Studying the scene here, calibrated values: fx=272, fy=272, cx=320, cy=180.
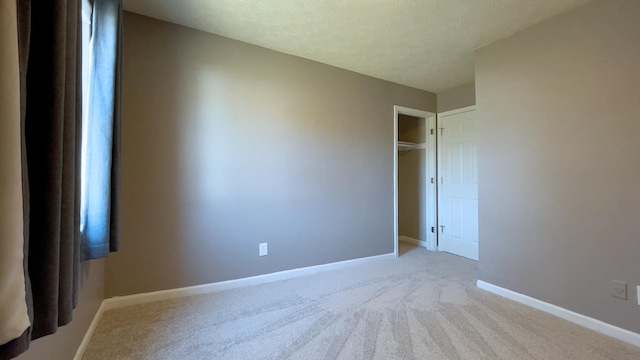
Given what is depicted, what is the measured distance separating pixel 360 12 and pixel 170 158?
1.99 m

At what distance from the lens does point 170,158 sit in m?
2.35

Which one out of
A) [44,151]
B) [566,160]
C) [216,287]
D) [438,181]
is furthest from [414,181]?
[44,151]

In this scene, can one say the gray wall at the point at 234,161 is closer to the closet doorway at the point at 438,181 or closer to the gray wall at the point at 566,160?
the closet doorway at the point at 438,181

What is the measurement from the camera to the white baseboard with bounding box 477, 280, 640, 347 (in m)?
1.77

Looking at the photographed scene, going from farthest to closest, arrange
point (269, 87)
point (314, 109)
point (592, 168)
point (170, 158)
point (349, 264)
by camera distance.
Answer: point (349, 264) → point (314, 109) → point (269, 87) → point (170, 158) → point (592, 168)

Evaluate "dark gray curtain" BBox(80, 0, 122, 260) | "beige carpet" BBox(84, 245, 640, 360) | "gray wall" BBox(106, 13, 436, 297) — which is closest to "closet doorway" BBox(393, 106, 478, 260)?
"gray wall" BBox(106, 13, 436, 297)

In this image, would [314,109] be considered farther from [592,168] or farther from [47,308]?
[47,308]

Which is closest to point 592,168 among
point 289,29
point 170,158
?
point 289,29

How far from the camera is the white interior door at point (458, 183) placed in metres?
3.58

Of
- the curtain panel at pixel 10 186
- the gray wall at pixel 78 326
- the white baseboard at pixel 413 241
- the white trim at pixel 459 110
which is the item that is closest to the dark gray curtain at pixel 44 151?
the curtain panel at pixel 10 186

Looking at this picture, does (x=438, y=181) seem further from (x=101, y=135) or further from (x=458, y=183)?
(x=101, y=135)

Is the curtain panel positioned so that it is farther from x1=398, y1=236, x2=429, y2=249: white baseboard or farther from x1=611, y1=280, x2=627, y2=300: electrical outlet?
x1=398, y1=236, x2=429, y2=249: white baseboard

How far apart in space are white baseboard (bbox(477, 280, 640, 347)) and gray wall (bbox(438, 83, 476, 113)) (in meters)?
2.34

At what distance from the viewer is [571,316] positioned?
204 cm
